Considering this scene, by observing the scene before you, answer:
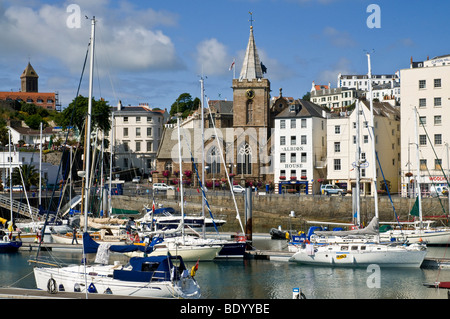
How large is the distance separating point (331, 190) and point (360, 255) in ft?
106

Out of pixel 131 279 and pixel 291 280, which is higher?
pixel 131 279

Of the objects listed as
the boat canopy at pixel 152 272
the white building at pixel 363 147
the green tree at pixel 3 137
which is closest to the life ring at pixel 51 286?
the boat canopy at pixel 152 272

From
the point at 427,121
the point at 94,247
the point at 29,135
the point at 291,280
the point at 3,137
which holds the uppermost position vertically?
the point at 29,135

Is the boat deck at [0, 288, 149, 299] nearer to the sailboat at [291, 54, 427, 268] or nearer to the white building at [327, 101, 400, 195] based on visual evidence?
the sailboat at [291, 54, 427, 268]

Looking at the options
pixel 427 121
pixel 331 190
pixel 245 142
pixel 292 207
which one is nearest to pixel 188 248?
pixel 292 207

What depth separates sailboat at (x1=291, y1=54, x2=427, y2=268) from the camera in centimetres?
3531

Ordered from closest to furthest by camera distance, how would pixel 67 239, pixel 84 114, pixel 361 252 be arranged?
pixel 361 252 → pixel 67 239 → pixel 84 114

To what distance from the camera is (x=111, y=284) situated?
2523 centimetres

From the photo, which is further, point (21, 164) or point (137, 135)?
point (137, 135)

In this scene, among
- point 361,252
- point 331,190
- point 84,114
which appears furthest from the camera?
point 84,114

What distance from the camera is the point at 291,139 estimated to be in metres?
75.1

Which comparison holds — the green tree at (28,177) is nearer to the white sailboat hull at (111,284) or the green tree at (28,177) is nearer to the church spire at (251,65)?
the church spire at (251,65)

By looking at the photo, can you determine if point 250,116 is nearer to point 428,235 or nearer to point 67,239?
point 428,235

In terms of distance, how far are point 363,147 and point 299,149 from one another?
8.97m
